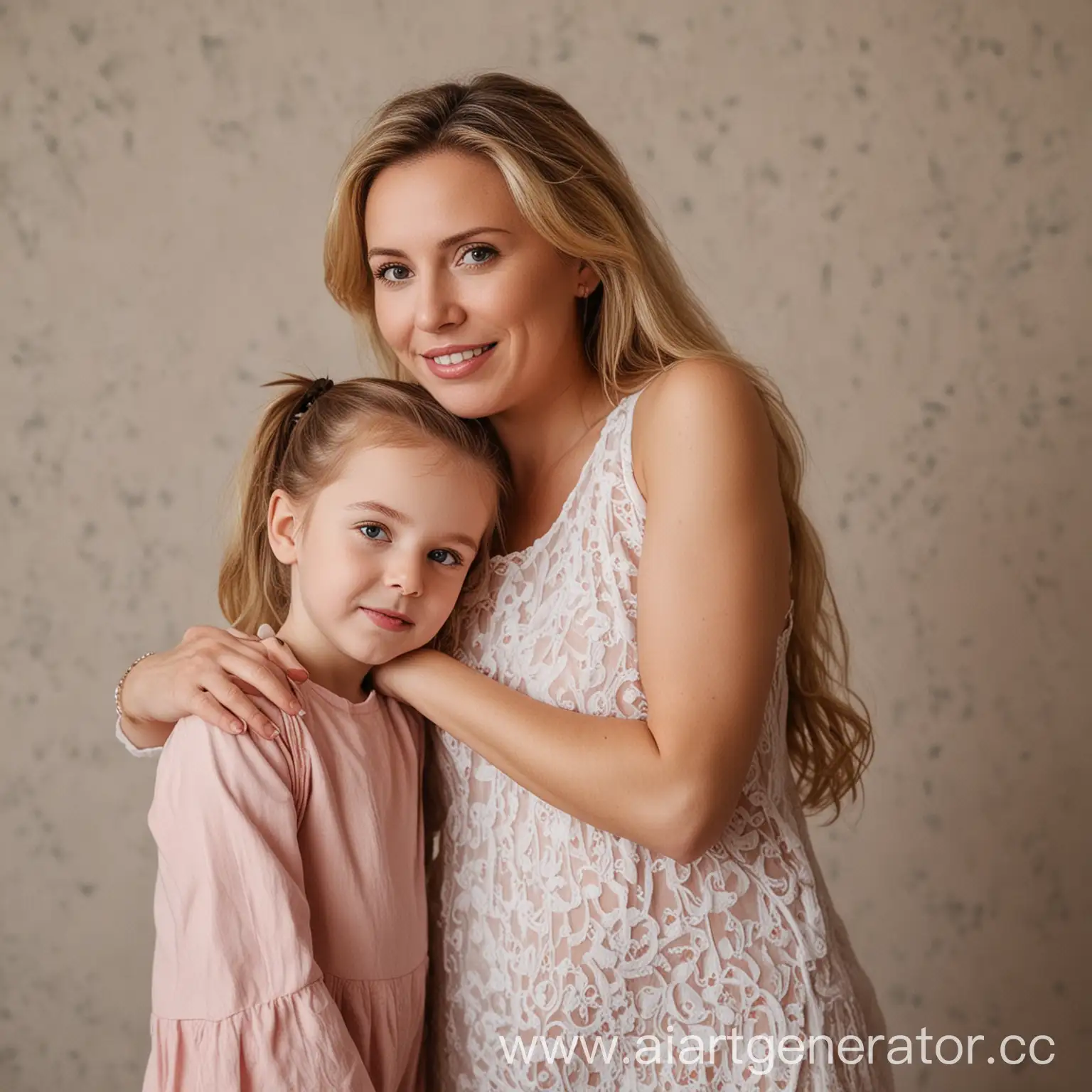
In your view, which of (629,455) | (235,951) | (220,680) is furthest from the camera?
(629,455)

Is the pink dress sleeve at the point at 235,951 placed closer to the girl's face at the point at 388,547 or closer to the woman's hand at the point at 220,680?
the woman's hand at the point at 220,680

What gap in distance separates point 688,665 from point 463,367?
1.71 feet

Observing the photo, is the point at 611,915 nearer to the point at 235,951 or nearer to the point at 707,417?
the point at 235,951

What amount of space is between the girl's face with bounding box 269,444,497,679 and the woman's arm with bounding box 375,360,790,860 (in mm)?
160

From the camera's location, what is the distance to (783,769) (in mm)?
1678

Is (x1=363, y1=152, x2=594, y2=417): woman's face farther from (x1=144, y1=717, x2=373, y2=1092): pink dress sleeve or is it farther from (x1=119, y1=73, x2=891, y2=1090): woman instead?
(x1=144, y1=717, x2=373, y2=1092): pink dress sleeve

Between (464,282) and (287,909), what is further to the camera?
(464,282)

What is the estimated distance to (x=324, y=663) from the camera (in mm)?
1610

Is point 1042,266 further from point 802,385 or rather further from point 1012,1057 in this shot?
point 1012,1057

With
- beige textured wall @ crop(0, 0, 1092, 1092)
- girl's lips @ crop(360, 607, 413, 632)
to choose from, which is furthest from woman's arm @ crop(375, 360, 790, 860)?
beige textured wall @ crop(0, 0, 1092, 1092)

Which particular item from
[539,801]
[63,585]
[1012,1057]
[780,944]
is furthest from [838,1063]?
[63,585]

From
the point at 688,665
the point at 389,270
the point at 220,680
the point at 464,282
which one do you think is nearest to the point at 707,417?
the point at 688,665

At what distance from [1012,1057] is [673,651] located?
6.33ft

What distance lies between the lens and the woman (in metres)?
1.44
